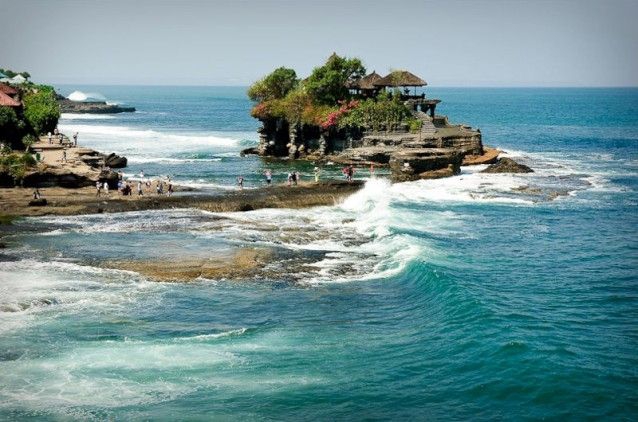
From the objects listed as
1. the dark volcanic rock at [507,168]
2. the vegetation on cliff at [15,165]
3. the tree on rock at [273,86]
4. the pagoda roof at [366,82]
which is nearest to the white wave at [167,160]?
the tree on rock at [273,86]

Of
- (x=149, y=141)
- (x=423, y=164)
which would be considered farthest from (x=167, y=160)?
(x=423, y=164)

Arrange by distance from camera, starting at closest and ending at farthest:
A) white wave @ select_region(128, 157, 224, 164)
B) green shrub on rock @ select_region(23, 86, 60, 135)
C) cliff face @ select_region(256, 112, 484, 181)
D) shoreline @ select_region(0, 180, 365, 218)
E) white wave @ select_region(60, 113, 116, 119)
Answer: shoreline @ select_region(0, 180, 365, 218) → cliff face @ select_region(256, 112, 484, 181) → green shrub on rock @ select_region(23, 86, 60, 135) → white wave @ select_region(128, 157, 224, 164) → white wave @ select_region(60, 113, 116, 119)

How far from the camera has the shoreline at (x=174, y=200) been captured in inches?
1984

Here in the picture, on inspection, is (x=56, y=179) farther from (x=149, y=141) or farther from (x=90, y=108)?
(x=90, y=108)

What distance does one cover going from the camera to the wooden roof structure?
86688 millimetres

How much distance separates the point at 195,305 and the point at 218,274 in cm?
463

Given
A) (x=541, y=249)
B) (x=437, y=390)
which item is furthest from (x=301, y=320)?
(x=541, y=249)

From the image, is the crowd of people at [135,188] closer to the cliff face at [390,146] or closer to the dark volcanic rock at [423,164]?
the dark volcanic rock at [423,164]

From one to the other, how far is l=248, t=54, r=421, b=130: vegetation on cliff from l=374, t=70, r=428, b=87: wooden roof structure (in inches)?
53.5

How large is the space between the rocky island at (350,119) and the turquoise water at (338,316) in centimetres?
2287

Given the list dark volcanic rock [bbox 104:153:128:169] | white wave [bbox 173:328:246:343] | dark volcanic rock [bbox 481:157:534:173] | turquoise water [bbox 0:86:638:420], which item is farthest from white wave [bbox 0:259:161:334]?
dark volcanic rock [bbox 481:157:534:173]

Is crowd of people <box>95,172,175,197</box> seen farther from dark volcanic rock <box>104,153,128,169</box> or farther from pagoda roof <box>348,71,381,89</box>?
pagoda roof <box>348,71,381,89</box>

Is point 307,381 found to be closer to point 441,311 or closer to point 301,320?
point 301,320

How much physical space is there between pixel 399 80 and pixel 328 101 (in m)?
8.66
